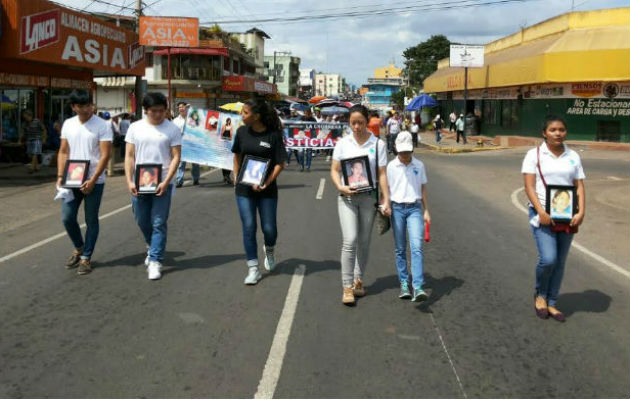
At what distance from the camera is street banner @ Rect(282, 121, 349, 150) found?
18984 millimetres

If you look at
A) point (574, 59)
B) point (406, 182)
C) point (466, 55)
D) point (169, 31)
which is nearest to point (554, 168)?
point (406, 182)

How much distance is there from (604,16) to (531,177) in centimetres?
2732

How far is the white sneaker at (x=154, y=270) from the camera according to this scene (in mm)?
6438

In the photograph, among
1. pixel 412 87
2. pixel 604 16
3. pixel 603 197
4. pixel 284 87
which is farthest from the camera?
pixel 284 87

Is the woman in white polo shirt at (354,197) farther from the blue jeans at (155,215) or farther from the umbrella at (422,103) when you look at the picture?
the umbrella at (422,103)

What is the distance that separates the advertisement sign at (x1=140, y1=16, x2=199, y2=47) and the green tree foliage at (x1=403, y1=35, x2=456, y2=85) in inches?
2273

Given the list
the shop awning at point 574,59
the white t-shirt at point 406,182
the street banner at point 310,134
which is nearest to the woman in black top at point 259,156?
the white t-shirt at point 406,182

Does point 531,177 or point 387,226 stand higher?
point 531,177

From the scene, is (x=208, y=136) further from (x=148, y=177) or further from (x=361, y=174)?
(x=361, y=174)

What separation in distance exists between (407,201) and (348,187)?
0.59 metres

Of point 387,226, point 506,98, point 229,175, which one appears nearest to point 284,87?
point 506,98

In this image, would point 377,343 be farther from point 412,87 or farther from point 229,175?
point 412,87

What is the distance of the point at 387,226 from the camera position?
5.78 meters

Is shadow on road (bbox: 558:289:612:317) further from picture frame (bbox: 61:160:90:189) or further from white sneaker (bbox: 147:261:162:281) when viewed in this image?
picture frame (bbox: 61:160:90:189)
